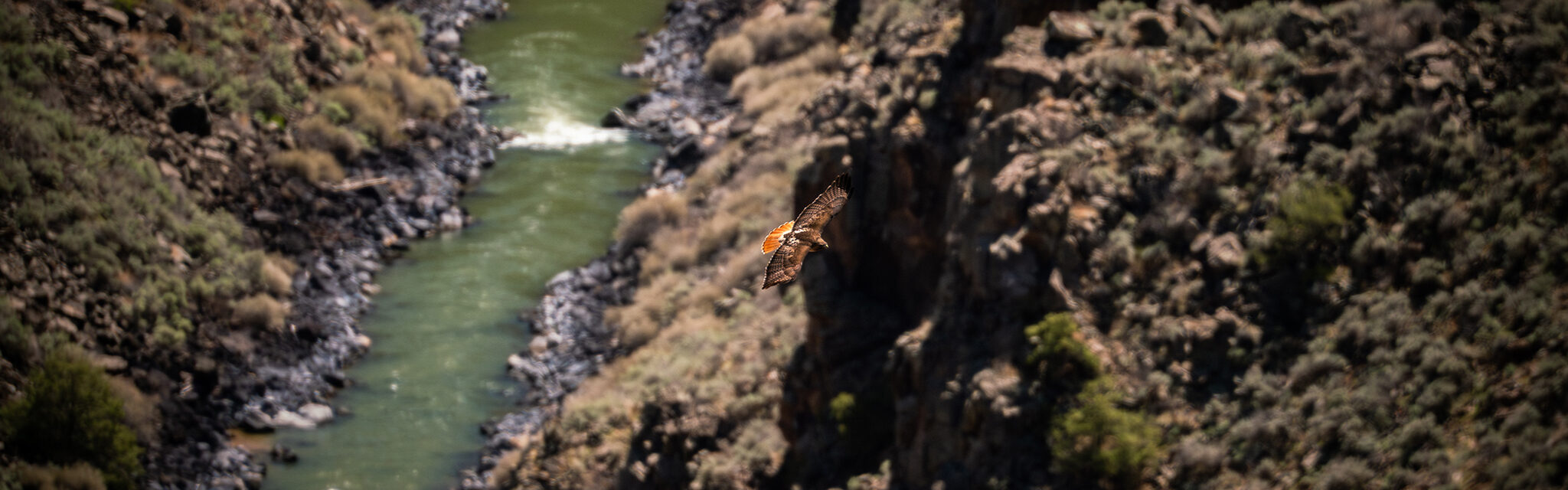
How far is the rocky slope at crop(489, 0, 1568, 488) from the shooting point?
34.7ft

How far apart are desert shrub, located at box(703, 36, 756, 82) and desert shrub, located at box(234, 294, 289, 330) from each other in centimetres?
1884

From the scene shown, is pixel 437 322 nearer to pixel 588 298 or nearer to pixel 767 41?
pixel 588 298

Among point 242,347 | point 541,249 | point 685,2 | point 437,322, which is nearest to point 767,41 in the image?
point 685,2

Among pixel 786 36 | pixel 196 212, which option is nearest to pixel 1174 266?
pixel 196 212

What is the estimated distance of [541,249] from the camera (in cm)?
2919

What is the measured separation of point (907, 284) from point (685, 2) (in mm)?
30972

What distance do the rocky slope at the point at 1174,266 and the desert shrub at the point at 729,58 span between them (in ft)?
65.2

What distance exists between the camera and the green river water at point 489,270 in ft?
72.1

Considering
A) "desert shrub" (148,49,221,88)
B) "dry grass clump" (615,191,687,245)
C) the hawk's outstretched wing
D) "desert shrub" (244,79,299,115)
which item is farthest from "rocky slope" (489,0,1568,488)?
"desert shrub" (244,79,299,115)

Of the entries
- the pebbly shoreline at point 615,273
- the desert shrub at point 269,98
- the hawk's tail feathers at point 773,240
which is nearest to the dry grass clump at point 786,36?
the pebbly shoreline at point 615,273

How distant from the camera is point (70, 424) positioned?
18562 mm

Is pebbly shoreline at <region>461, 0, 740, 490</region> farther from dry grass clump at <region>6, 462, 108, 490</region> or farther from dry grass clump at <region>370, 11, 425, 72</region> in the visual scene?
dry grass clump at <region>370, 11, 425, 72</region>

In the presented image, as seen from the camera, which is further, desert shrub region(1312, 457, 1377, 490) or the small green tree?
the small green tree

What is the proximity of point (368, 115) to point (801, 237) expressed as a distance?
27.1 metres
